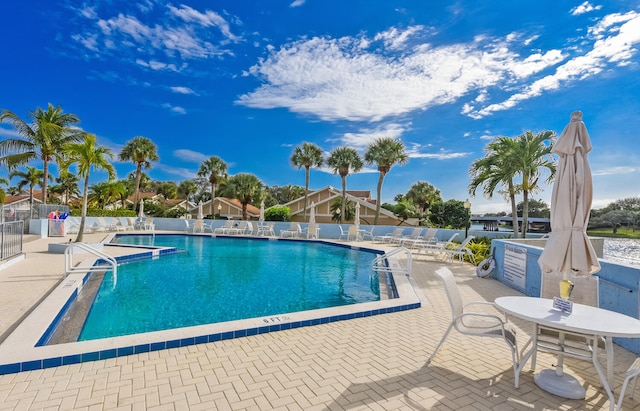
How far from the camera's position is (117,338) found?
144 inches

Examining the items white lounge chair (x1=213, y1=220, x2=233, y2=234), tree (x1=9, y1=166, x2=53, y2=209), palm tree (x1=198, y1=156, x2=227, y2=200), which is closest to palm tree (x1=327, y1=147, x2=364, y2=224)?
white lounge chair (x1=213, y1=220, x2=233, y2=234)

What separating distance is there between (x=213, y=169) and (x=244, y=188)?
4.56 m

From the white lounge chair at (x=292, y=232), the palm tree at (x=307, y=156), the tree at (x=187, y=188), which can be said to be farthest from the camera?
the tree at (x=187, y=188)

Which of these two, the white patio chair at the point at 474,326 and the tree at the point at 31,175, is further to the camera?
the tree at the point at 31,175

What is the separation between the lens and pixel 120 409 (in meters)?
2.45

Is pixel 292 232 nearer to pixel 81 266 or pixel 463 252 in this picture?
pixel 463 252

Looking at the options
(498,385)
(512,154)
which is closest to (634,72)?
(512,154)

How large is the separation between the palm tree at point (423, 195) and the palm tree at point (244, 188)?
71.1 feet

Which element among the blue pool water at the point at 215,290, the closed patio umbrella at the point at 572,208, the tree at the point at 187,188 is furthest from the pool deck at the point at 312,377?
the tree at the point at 187,188

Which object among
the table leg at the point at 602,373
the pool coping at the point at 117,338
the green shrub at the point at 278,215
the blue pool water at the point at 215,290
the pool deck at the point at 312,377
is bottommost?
the blue pool water at the point at 215,290

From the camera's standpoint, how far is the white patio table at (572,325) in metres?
2.58

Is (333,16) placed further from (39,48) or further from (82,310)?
(39,48)

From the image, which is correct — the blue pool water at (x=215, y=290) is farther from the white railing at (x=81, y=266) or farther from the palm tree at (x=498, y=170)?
the palm tree at (x=498, y=170)

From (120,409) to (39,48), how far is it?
2800 centimetres
